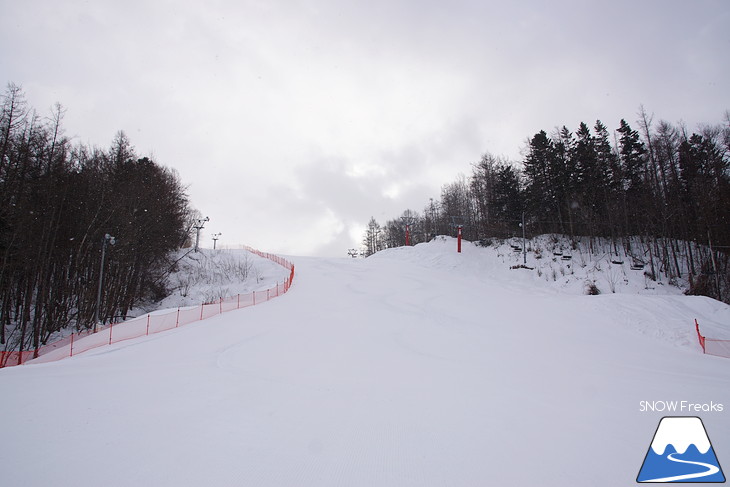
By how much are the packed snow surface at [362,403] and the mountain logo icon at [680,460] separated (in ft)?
0.74

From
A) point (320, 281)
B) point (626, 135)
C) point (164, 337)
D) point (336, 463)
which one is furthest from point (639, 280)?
point (164, 337)

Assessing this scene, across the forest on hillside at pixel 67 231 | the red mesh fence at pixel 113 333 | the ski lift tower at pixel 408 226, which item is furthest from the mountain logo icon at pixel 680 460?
the ski lift tower at pixel 408 226

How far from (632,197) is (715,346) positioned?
80.9 feet

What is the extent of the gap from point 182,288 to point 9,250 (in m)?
15.5

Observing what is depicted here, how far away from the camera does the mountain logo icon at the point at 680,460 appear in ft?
14.2

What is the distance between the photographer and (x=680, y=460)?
15.5 feet

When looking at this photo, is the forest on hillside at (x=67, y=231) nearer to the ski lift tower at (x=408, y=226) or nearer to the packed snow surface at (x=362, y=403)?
the packed snow surface at (x=362, y=403)

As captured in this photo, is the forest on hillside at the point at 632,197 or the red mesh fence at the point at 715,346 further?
the forest on hillside at the point at 632,197

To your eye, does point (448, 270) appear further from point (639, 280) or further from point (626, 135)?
point (626, 135)

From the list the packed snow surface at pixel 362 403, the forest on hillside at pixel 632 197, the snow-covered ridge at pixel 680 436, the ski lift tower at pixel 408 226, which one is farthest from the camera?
the ski lift tower at pixel 408 226

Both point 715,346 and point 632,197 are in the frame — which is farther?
point 632,197

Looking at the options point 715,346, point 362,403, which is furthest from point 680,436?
point 715,346

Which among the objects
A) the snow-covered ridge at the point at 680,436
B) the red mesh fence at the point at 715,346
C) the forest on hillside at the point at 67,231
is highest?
the forest on hillside at the point at 67,231

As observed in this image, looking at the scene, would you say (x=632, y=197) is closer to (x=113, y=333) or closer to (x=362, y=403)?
(x=362, y=403)
